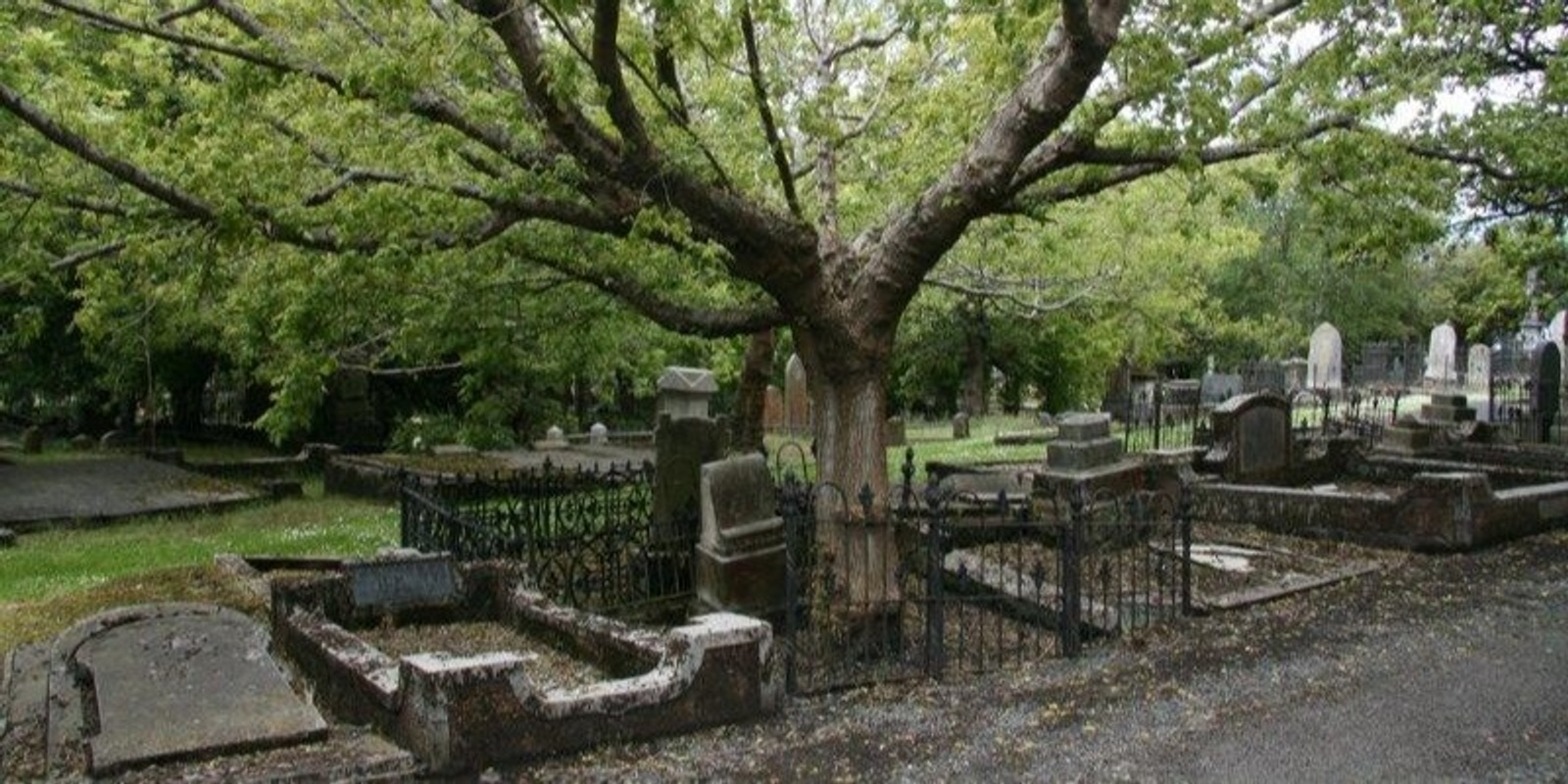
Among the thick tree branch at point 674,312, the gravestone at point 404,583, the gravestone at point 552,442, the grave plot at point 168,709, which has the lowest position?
the grave plot at point 168,709

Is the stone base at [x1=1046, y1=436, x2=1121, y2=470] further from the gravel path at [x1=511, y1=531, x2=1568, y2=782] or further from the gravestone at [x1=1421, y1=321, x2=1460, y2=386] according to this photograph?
the gravestone at [x1=1421, y1=321, x2=1460, y2=386]

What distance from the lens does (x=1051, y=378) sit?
37219 millimetres

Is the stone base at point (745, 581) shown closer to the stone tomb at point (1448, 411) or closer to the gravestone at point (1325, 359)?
the stone tomb at point (1448, 411)

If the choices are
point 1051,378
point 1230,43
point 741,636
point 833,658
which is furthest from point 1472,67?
point 1051,378

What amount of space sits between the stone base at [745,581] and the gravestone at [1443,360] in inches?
1717

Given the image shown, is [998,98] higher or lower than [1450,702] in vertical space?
higher

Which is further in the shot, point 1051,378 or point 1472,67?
point 1051,378

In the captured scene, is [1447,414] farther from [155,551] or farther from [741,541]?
[155,551]

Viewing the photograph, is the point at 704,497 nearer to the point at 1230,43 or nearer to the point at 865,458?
the point at 865,458

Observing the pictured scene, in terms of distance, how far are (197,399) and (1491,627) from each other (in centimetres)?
3091

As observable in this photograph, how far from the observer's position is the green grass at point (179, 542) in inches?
489

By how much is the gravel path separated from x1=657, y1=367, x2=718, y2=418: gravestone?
5468mm

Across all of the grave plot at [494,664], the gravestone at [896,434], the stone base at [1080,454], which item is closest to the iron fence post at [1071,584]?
the grave plot at [494,664]

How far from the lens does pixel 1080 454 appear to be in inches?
534
